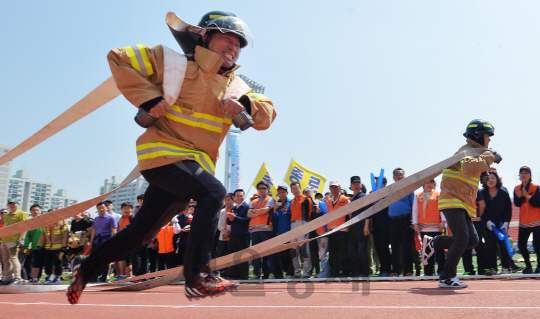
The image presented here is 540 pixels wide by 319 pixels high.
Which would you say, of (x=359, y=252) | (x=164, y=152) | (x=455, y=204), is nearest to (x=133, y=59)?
(x=164, y=152)

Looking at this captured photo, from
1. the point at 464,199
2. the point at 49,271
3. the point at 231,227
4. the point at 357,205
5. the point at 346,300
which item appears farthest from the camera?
the point at 49,271

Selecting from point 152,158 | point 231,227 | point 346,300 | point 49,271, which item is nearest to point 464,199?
point 346,300

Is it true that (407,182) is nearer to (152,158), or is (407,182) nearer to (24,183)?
(152,158)

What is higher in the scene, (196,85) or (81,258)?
(196,85)

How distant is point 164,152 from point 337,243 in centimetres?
773

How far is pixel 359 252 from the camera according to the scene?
1005cm

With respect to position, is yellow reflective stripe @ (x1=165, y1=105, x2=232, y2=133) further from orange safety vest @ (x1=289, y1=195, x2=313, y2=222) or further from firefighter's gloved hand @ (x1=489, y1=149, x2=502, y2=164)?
orange safety vest @ (x1=289, y1=195, x2=313, y2=222)

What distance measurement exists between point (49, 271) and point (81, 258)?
10811 mm

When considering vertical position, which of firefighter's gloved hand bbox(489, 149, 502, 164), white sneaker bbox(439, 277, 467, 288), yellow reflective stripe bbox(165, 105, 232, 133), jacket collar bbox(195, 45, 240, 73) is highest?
jacket collar bbox(195, 45, 240, 73)

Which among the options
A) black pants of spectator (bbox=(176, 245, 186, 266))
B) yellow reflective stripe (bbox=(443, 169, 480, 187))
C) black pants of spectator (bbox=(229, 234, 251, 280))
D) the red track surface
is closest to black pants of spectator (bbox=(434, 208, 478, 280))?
yellow reflective stripe (bbox=(443, 169, 480, 187))

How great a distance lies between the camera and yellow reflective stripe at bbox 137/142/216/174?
3.23 meters

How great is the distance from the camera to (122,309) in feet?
15.6

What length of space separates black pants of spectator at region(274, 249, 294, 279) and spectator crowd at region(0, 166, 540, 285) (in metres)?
0.02

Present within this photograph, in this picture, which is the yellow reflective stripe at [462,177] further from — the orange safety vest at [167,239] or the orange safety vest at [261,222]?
the orange safety vest at [167,239]
